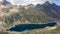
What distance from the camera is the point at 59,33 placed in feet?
391

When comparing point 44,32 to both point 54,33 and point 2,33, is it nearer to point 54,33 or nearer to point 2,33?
point 54,33

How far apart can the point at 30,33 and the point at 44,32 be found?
11.6 m

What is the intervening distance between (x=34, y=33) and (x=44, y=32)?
27.9 ft

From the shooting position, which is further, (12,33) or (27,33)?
(12,33)

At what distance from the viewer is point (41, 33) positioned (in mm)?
125125

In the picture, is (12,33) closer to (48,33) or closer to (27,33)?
(27,33)

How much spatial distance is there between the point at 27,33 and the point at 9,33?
15654mm

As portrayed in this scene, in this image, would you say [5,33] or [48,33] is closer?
[48,33]

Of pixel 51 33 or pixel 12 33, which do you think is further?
pixel 12 33

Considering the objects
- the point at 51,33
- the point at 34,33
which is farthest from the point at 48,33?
the point at 34,33

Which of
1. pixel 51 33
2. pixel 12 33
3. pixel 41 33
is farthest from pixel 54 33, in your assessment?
pixel 12 33

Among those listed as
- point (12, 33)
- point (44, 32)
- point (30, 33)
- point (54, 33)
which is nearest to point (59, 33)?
point (54, 33)

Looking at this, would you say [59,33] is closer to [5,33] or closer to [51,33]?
[51,33]

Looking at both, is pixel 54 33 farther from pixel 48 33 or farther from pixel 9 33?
pixel 9 33
